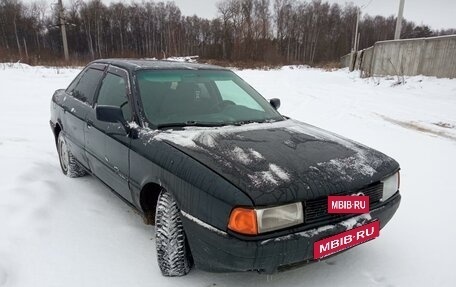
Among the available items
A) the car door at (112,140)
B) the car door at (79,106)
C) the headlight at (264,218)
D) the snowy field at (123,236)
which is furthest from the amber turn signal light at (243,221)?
the car door at (79,106)

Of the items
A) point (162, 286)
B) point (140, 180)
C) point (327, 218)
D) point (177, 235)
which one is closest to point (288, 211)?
point (327, 218)

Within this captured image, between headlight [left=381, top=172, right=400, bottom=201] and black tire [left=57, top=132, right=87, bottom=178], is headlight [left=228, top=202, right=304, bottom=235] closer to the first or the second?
headlight [left=381, top=172, right=400, bottom=201]

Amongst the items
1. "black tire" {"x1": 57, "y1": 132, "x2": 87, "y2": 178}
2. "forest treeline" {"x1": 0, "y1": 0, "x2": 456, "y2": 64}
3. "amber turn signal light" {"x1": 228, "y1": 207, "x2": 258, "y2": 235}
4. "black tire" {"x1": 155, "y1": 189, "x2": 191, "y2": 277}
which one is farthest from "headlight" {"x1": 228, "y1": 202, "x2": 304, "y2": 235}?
"forest treeline" {"x1": 0, "y1": 0, "x2": 456, "y2": 64}

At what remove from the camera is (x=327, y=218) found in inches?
80.3

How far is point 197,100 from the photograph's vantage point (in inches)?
121

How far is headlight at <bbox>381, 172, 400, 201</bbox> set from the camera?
2.38m

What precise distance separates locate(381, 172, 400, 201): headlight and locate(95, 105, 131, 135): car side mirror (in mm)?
1892

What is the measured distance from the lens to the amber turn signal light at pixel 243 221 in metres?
1.83

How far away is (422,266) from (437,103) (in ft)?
28.0

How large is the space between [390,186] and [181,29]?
62.3 meters

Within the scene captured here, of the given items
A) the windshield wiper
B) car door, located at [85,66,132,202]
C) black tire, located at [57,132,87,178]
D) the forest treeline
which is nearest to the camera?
the windshield wiper

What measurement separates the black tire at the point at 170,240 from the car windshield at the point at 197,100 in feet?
2.22

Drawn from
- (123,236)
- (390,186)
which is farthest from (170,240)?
(390,186)

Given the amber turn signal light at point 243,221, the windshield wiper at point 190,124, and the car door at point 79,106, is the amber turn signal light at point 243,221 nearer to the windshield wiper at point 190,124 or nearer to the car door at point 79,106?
the windshield wiper at point 190,124
